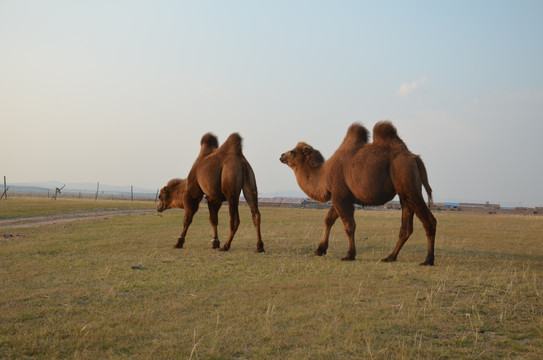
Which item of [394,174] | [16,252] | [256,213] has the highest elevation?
[394,174]

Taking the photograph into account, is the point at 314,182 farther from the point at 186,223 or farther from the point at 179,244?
the point at 179,244

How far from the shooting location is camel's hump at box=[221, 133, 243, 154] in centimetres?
1255

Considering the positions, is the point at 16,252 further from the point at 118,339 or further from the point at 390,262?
the point at 390,262

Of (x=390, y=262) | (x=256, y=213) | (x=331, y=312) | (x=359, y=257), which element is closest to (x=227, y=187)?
(x=256, y=213)

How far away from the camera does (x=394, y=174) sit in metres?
9.67

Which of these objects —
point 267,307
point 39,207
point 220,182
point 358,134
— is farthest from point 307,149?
point 39,207

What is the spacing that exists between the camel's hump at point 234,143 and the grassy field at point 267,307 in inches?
132

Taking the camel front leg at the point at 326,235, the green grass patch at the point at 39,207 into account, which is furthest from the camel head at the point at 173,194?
the green grass patch at the point at 39,207

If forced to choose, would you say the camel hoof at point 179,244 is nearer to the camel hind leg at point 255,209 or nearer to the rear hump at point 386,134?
the camel hind leg at point 255,209

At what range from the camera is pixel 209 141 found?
1376 cm

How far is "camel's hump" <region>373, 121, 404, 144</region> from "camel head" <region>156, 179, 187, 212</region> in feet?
20.6

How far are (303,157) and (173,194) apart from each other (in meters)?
4.77

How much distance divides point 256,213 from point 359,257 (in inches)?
113

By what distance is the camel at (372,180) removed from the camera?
31.3 feet
